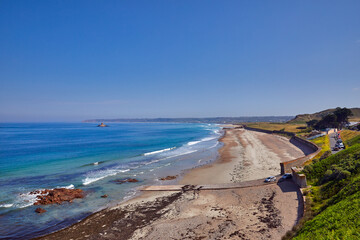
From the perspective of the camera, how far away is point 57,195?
21.1 meters

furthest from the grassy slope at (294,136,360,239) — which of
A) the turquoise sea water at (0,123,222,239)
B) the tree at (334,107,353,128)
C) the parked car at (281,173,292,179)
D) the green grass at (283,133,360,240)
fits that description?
the tree at (334,107,353,128)

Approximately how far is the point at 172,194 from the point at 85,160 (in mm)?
25545

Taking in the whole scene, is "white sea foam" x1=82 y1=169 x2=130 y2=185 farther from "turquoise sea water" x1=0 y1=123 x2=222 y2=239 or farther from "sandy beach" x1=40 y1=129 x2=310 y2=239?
"sandy beach" x1=40 y1=129 x2=310 y2=239

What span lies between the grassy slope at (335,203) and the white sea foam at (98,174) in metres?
23.5

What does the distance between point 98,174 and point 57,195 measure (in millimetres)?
9024

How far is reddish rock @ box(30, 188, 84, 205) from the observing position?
20141mm

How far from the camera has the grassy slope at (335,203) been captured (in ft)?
27.2

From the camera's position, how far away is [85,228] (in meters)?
14.9

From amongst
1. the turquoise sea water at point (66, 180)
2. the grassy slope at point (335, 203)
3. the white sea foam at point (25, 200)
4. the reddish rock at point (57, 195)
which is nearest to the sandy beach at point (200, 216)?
the grassy slope at point (335, 203)

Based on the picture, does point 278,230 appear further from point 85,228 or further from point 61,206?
point 61,206

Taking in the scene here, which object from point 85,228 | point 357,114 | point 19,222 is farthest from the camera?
point 357,114

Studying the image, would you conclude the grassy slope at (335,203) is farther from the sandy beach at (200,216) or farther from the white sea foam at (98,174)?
the white sea foam at (98,174)

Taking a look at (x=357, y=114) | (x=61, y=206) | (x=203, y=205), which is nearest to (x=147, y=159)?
(x=61, y=206)

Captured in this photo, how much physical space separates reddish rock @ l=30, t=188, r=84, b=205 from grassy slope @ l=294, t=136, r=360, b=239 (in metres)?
19.7
